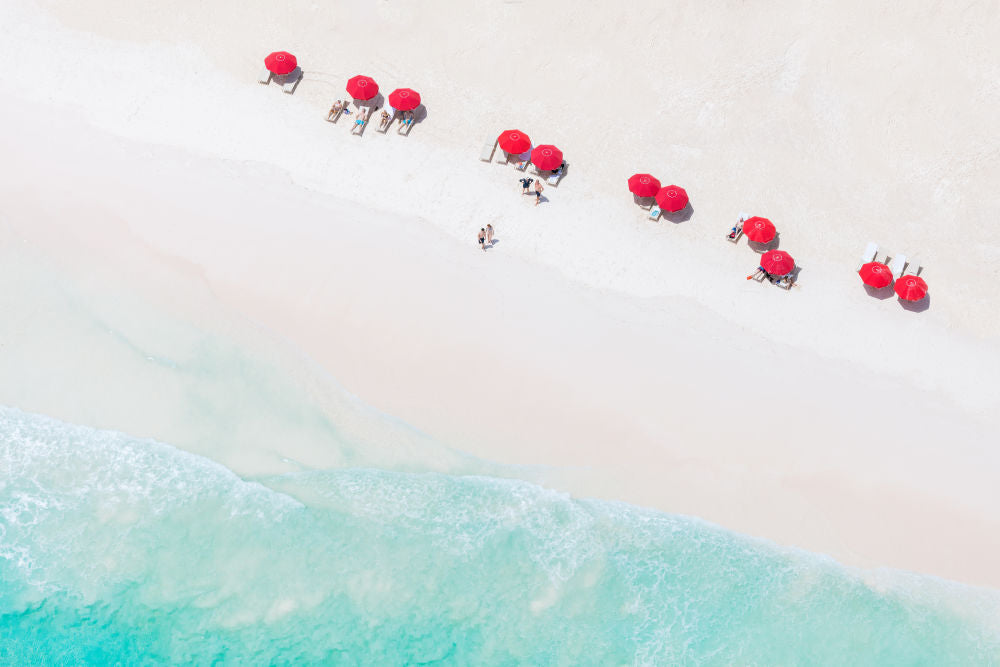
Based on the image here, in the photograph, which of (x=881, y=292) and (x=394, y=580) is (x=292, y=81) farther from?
(x=881, y=292)

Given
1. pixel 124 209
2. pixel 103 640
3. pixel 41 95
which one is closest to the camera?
pixel 103 640

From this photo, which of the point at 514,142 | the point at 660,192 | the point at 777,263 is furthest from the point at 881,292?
the point at 514,142

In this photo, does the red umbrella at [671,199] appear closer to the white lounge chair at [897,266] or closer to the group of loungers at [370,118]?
the white lounge chair at [897,266]

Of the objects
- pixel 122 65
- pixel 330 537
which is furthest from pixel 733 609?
pixel 122 65

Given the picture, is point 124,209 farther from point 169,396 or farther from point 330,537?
point 330,537

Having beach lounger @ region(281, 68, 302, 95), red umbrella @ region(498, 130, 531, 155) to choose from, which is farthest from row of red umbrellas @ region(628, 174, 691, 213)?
beach lounger @ region(281, 68, 302, 95)

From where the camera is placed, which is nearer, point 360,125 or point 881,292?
point 881,292
